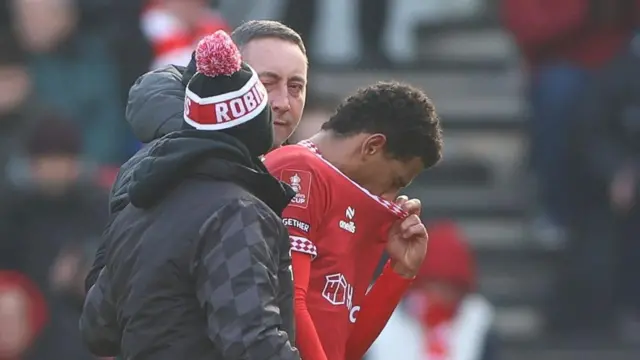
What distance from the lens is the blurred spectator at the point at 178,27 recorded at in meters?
9.16

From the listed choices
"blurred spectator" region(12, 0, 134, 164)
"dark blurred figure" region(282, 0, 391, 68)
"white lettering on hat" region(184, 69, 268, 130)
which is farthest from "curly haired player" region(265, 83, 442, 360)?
"dark blurred figure" region(282, 0, 391, 68)

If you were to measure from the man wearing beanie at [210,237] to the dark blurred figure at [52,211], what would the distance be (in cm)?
456

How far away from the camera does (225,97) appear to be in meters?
4.41

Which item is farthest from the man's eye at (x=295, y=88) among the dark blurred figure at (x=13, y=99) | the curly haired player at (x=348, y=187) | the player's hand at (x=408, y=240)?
the dark blurred figure at (x=13, y=99)

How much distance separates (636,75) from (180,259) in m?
5.92

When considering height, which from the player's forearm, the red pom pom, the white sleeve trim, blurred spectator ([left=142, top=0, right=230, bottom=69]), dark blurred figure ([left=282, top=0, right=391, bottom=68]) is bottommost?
dark blurred figure ([left=282, top=0, right=391, bottom=68])

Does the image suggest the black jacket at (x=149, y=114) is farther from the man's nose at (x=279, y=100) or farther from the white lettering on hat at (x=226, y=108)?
the white lettering on hat at (x=226, y=108)

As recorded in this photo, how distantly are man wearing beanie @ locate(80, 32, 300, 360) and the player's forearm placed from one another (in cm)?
58

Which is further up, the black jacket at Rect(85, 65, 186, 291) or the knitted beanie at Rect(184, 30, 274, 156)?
the knitted beanie at Rect(184, 30, 274, 156)

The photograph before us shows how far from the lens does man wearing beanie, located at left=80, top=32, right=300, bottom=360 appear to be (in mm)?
4258

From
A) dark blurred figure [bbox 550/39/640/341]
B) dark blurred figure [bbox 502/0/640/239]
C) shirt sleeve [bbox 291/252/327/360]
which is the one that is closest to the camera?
shirt sleeve [bbox 291/252/327/360]

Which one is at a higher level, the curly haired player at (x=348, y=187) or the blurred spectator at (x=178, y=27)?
the curly haired player at (x=348, y=187)

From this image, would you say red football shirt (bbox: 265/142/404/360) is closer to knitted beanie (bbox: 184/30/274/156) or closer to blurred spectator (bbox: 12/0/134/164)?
knitted beanie (bbox: 184/30/274/156)

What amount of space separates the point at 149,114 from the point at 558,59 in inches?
222
